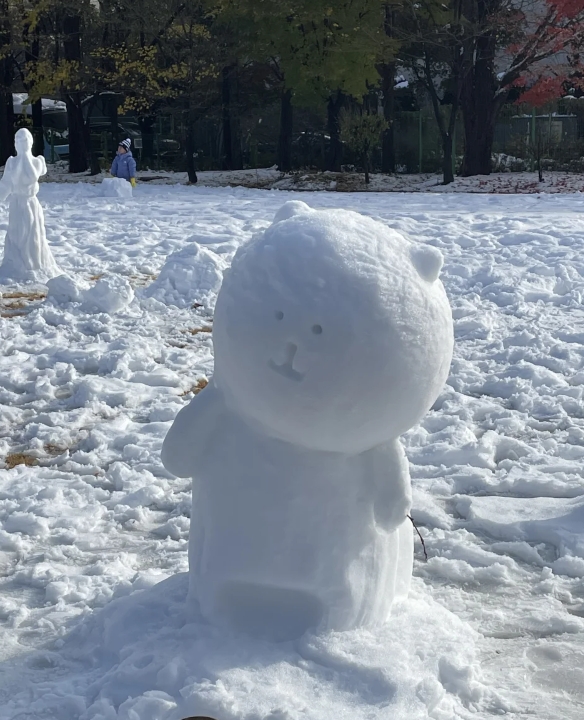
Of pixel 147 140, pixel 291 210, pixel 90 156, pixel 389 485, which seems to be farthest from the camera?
pixel 147 140

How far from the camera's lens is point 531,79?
25000mm

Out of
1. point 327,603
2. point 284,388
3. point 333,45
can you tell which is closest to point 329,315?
point 284,388

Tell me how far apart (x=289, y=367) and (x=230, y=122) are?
24976 mm

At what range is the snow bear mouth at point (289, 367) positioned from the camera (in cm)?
257

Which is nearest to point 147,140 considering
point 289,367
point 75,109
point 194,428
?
point 75,109

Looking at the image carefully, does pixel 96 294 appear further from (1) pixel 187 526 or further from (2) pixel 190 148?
(2) pixel 190 148

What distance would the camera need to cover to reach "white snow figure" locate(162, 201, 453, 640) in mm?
2566

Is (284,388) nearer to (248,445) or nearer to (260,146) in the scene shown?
(248,445)

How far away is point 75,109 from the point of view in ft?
81.7

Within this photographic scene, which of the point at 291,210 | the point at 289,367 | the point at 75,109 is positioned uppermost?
the point at 75,109

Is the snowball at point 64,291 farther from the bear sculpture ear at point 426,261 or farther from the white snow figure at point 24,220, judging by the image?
the bear sculpture ear at point 426,261

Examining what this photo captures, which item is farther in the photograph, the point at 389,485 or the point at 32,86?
the point at 32,86

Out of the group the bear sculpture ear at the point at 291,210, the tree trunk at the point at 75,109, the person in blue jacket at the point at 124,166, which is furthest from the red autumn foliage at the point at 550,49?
the bear sculpture ear at the point at 291,210

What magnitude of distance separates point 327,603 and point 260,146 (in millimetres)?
27058
